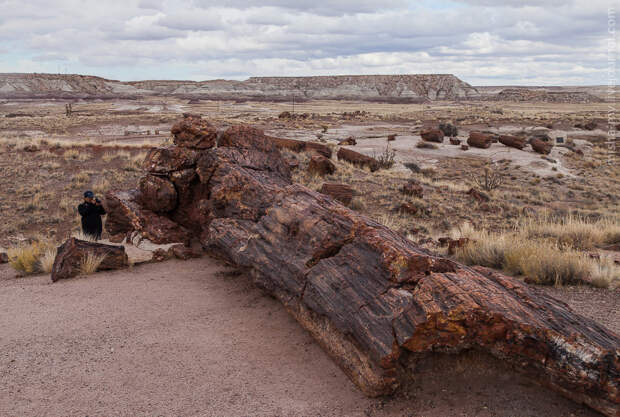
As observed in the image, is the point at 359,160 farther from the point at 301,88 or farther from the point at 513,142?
the point at 301,88

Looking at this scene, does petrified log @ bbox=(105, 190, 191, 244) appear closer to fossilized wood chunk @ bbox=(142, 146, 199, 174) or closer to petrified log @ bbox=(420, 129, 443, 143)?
fossilized wood chunk @ bbox=(142, 146, 199, 174)

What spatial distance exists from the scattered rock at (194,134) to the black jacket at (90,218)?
2.63 m

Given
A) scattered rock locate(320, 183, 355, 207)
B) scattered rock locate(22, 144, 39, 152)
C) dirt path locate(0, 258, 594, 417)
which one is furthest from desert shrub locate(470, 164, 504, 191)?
scattered rock locate(22, 144, 39, 152)

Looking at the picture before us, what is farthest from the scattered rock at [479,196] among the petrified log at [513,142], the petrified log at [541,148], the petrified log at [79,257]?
the petrified log at [513,142]

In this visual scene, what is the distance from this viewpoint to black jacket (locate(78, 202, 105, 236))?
34.2 ft

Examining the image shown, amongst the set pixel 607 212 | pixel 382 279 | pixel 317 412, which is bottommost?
pixel 607 212

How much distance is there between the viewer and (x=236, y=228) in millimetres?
7496

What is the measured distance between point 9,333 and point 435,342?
534cm

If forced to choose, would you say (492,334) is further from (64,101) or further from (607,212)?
(64,101)

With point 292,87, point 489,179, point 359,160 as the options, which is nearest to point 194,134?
point 359,160

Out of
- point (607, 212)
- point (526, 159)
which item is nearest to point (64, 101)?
point (526, 159)

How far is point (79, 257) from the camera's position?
820cm

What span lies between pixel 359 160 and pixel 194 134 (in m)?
15.4

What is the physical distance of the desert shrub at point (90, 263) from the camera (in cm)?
812
